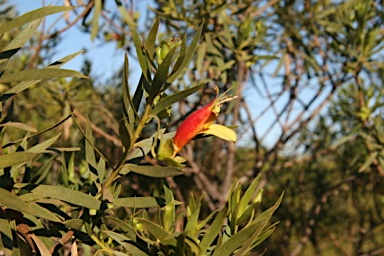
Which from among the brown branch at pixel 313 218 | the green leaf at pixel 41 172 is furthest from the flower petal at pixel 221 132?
the brown branch at pixel 313 218

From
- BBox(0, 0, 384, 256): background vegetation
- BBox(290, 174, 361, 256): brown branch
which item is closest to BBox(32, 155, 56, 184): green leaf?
BBox(0, 0, 384, 256): background vegetation

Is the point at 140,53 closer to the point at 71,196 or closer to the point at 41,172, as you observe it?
the point at 71,196

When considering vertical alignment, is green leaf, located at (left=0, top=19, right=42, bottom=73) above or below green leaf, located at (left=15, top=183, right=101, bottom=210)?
above

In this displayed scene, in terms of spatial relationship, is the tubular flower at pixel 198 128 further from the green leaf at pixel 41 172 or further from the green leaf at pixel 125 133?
the green leaf at pixel 41 172

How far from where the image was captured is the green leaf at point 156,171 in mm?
450

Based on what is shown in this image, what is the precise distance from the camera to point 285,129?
1.55 meters

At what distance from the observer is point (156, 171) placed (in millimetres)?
474

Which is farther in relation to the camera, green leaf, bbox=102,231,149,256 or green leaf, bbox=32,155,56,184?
green leaf, bbox=32,155,56,184

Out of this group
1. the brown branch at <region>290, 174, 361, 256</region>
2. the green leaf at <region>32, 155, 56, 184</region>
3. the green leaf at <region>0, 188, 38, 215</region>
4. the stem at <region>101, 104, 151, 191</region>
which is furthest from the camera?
the brown branch at <region>290, 174, 361, 256</region>

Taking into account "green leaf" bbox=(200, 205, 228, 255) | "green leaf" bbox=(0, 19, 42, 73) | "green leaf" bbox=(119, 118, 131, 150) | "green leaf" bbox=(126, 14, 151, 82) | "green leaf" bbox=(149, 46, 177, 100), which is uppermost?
"green leaf" bbox=(0, 19, 42, 73)

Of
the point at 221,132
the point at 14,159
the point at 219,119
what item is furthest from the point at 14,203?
the point at 219,119

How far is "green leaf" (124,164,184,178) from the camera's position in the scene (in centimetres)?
45

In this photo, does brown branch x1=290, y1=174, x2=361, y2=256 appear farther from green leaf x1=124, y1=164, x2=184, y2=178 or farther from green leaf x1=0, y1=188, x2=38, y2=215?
green leaf x1=0, y1=188, x2=38, y2=215

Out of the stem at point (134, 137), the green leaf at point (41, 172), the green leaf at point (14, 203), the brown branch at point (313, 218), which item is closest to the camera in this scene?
the green leaf at point (14, 203)
